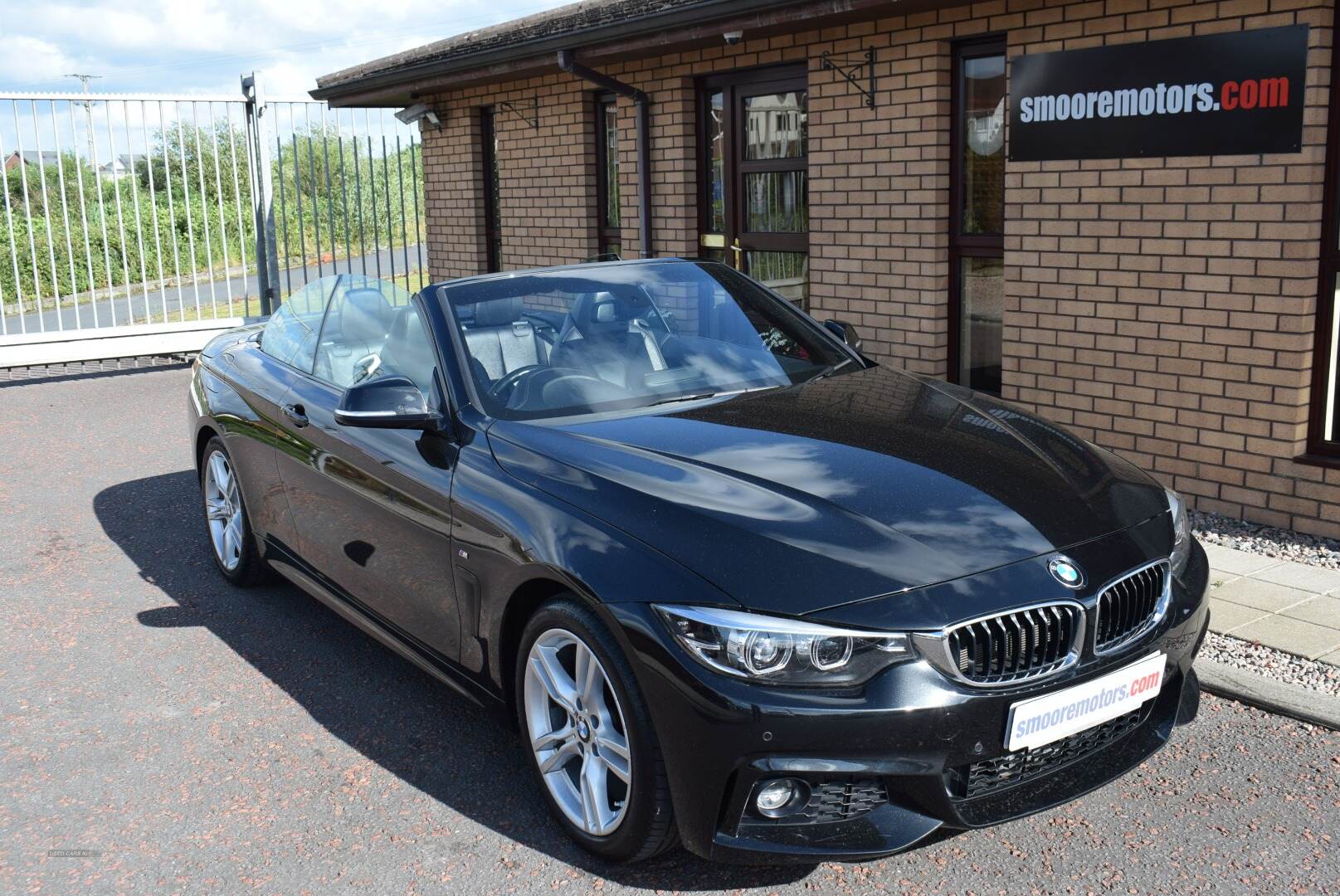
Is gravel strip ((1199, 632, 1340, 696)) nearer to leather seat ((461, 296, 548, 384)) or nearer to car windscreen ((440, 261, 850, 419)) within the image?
car windscreen ((440, 261, 850, 419))

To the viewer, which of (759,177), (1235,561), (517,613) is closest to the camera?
(517,613)

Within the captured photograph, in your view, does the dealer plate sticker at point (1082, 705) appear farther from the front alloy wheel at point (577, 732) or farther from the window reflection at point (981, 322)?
Result: the window reflection at point (981, 322)

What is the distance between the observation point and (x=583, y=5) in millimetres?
9836

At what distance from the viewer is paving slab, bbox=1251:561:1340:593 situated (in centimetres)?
535

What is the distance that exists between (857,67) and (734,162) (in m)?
1.69

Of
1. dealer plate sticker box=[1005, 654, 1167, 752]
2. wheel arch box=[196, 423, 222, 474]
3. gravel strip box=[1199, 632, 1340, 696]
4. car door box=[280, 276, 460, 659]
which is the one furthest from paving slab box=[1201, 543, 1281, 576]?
wheel arch box=[196, 423, 222, 474]

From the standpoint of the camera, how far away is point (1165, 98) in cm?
631

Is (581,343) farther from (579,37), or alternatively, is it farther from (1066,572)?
(579,37)

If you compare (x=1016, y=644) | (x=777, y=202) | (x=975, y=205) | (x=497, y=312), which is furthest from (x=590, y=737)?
(x=777, y=202)

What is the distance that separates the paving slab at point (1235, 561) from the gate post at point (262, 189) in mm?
10862

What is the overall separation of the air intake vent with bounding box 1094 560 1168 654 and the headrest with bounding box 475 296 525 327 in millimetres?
2194

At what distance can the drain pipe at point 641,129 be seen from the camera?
31.8 feet

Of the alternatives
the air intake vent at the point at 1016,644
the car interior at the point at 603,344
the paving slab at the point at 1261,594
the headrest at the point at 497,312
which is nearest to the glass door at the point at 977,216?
the paving slab at the point at 1261,594

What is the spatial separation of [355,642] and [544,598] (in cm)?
200
